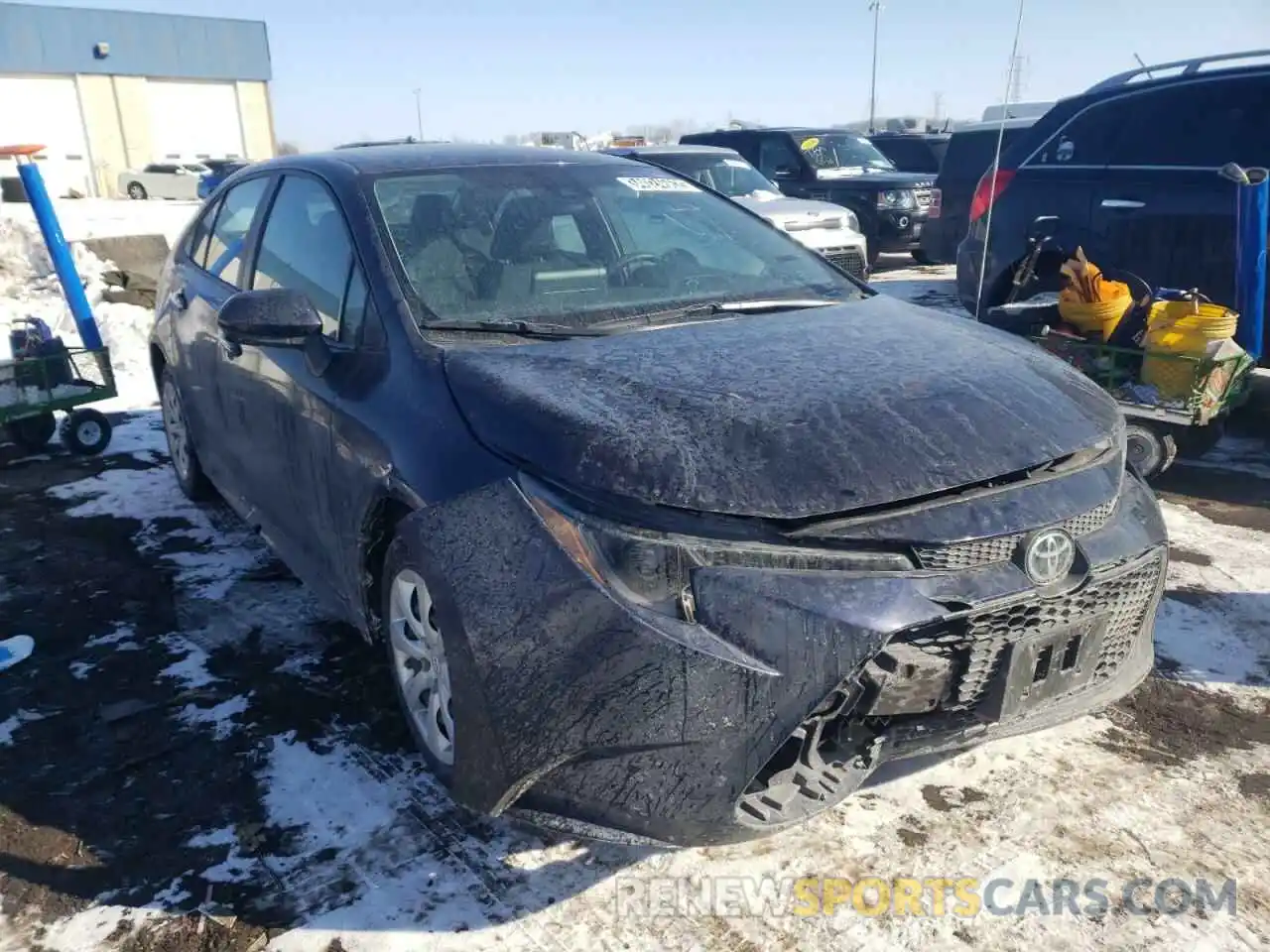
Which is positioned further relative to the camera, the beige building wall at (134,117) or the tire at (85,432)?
the beige building wall at (134,117)

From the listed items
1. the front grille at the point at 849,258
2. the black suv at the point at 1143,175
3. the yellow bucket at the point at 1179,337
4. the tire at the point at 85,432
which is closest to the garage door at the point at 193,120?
the front grille at the point at 849,258

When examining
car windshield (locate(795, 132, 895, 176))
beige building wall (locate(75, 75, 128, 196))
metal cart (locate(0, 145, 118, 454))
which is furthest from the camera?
beige building wall (locate(75, 75, 128, 196))

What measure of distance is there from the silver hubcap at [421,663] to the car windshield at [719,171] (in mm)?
8591

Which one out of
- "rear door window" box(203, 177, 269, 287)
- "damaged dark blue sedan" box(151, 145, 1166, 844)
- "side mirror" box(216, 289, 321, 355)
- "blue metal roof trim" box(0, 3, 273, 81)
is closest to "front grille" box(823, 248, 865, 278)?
"rear door window" box(203, 177, 269, 287)

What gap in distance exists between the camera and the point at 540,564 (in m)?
1.99

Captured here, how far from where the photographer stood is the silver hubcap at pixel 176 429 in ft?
15.5

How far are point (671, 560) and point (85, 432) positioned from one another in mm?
5181

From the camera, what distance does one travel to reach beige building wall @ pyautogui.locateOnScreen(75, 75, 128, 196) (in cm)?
3800

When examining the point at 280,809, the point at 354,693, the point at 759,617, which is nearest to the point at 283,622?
the point at 354,693

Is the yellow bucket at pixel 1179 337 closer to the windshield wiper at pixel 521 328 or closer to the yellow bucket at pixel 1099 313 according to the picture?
the yellow bucket at pixel 1099 313

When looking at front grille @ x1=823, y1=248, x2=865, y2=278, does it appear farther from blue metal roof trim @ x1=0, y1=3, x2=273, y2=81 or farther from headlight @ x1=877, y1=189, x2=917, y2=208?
blue metal roof trim @ x1=0, y1=3, x2=273, y2=81

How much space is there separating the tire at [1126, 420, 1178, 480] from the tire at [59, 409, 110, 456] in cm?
571

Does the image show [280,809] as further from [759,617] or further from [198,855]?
[759,617]

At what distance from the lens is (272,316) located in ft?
9.09
